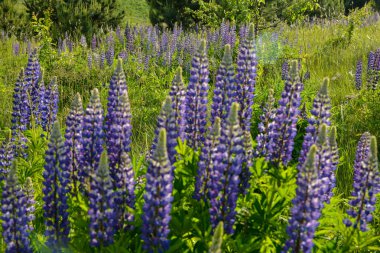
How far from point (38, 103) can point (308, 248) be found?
3384 mm

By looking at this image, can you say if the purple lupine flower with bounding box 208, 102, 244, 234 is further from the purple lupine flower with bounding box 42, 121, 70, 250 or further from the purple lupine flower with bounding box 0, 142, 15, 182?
the purple lupine flower with bounding box 0, 142, 15, 182

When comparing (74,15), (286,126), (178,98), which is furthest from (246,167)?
(74,15)

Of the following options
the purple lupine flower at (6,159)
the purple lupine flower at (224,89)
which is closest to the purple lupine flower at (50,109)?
the purple lupine flower at (6,159)

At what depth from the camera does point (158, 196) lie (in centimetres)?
216

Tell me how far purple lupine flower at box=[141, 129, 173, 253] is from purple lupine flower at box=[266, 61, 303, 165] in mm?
1059

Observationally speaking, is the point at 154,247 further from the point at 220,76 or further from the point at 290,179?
the point at 220,76

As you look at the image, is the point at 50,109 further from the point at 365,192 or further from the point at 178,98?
the point at 365,192

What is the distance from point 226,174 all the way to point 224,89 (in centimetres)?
98

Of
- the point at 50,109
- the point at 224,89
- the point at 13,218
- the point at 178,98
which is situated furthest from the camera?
the point at 50,109

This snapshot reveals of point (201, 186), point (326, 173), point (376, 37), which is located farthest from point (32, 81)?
point (376, 37)

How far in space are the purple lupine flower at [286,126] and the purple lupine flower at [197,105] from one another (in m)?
0.51

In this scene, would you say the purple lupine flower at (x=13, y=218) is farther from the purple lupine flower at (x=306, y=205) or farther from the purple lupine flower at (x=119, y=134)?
the purple lupine flower at (x=306, y=205)

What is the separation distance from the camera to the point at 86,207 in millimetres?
2607

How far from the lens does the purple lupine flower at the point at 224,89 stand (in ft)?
10.5
